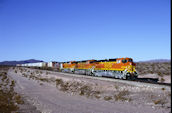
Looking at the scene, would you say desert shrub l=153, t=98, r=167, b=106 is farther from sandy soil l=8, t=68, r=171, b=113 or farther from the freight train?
the freight train

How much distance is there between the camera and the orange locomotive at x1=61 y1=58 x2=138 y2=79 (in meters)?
29.8

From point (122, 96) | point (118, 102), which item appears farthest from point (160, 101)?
point (122, 96)

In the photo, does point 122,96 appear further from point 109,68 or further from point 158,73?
point 158,73

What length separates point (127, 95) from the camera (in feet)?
72.0

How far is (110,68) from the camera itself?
3431 centimetres

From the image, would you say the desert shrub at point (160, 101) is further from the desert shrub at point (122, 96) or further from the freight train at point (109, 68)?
the freight train at point (109, 68)

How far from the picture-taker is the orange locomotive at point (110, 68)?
1172 inches

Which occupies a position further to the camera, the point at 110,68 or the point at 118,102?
the point at 110,68

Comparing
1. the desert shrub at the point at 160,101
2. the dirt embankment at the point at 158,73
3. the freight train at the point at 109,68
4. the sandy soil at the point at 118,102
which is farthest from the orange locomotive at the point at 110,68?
the desert shrub at the point at 160,101

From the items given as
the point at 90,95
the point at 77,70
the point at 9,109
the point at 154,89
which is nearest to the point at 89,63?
the point at 77,70

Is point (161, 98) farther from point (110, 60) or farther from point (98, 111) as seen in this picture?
point (110, 60)

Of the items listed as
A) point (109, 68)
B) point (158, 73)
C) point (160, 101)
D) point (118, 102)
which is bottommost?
point (118, 102)

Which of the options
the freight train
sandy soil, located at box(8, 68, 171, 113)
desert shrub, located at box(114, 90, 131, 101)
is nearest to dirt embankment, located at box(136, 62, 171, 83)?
the freight train

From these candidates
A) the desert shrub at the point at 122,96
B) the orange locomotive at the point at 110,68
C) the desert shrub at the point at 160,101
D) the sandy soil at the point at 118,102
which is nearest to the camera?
the sandy soil at the point at 118,102
